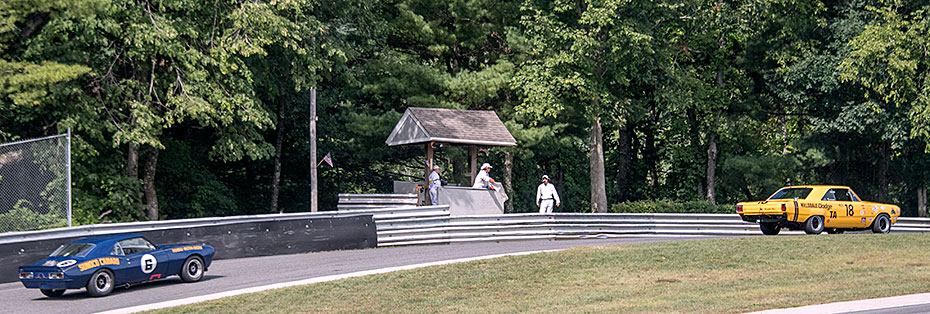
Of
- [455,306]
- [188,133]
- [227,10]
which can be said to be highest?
[227,10]

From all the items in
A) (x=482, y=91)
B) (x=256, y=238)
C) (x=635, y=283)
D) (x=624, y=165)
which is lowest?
(x=635, y=283)

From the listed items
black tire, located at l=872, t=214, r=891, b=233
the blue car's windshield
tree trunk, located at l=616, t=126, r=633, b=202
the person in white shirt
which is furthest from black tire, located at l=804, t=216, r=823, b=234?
tree trunk, located at l=616, t=126, r=633, b=202

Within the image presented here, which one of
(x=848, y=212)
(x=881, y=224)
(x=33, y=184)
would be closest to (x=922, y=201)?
(x=881, y=224)

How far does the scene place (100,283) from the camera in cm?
1495

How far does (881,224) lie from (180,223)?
55.2 ft

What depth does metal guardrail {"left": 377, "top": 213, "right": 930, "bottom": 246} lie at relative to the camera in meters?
22.3

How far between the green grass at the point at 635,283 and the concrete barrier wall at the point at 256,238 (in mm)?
4700

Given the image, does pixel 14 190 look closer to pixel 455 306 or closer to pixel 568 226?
pixel 455 306

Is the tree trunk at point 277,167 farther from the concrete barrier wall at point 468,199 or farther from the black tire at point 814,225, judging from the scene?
the black tire at point 814,225

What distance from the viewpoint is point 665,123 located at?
47.7 meters

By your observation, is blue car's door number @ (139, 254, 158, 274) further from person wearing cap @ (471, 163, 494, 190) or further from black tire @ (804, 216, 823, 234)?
person wearing cap @ (471, 163, 494, 190)

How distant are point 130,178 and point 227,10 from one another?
6289 millimetres

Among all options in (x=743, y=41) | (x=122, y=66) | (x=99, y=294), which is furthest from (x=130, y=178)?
(x=743, y=41)

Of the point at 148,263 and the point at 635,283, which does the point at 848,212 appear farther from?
the point at 148,263
